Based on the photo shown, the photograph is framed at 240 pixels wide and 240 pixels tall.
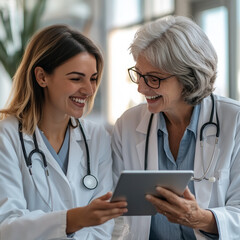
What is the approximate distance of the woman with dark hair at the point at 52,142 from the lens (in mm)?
1654

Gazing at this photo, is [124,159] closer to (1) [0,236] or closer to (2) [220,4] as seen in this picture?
(1) [0,236]

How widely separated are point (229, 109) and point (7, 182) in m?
0.98

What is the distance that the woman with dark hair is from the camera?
5.43 feet

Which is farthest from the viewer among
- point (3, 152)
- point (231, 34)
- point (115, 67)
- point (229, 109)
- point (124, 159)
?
point (115, 67)

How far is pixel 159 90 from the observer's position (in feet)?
5.92

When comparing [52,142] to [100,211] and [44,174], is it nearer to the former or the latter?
[44,174]

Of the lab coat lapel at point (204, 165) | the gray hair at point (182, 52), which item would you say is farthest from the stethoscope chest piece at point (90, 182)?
the gray hair at point (182, 52)

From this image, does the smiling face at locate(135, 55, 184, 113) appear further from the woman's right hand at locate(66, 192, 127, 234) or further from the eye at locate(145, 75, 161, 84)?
the woman's right hand at locate(66, 192, 127, 234)

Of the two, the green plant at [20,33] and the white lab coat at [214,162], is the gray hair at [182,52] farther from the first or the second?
the green plant at [20,33]

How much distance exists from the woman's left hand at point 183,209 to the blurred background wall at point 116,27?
215 centimetres

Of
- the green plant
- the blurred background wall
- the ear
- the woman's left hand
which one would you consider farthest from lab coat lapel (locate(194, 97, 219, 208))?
the green plant

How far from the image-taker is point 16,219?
1590mm

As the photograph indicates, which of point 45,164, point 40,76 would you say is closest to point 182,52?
point 40,76

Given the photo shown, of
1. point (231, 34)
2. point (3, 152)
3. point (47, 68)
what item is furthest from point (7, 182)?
point (231, 34)
